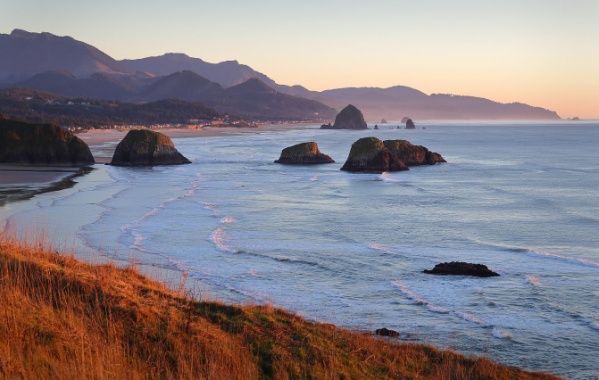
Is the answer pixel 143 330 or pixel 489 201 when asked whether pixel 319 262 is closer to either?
pixel 143 330

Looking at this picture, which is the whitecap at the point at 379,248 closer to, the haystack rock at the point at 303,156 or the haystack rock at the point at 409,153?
the haystack rock at the point at 409,153

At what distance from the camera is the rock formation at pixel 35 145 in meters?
55.8

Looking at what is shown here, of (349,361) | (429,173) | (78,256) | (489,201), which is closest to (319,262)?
(78,256)

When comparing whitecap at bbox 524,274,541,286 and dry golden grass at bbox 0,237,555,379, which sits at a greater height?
dry golden grass at bbox 0,237,555,379

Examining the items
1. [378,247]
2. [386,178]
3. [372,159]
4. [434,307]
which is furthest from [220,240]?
[372,159]

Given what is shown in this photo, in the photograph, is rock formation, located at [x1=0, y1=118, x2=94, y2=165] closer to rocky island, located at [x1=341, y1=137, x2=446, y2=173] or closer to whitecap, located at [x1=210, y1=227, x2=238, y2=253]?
rocky island, located at [x1=341, y1=137, x2=446, y2=173]

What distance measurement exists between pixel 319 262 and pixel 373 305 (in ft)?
15.6

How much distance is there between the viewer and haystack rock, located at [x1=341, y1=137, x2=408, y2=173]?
56500 mm

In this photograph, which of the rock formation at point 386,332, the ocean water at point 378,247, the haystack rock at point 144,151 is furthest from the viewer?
the haystack rock at point 144,151

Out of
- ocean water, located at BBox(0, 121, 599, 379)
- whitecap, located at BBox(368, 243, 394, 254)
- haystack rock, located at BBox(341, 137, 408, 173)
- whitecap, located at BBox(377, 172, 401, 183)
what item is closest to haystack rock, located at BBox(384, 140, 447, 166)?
haystack rock, located at BBox(341, 137, 408, 173)

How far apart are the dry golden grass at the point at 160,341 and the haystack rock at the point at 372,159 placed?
44829 mm

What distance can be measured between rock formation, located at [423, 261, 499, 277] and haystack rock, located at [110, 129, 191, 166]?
148 feet

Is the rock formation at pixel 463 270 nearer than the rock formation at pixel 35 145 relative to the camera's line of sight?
Yes

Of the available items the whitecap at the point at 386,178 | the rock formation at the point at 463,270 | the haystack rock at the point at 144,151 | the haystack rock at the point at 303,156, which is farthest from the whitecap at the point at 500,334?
the haystack rock at the point at 303,156
